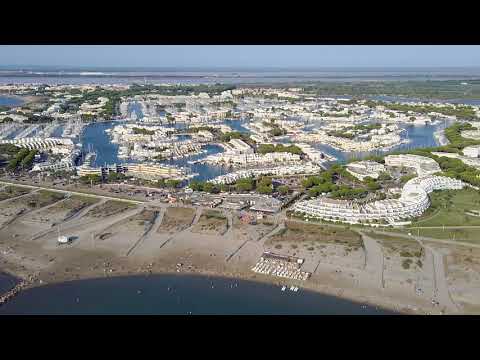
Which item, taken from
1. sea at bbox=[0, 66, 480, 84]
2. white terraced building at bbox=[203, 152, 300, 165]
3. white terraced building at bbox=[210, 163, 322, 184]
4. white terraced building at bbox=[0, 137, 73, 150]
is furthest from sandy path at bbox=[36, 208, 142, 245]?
sea at bbox=[0, 66, 480, 84]

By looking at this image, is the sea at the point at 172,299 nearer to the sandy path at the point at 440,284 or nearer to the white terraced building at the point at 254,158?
the sandy path at the point at 440,284

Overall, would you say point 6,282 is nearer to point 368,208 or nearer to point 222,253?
point 222,253

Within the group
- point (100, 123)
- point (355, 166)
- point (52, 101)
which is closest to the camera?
point (355, 166)

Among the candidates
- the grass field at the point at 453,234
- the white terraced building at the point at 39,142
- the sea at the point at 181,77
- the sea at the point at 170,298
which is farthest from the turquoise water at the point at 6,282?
the sea at the point at 181,77

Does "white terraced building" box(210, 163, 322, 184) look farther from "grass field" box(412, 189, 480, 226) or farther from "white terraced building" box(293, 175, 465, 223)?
"grass field" box(412, 189, 480, 226)
